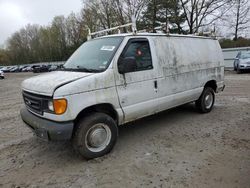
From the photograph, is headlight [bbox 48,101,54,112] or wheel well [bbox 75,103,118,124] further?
wheel well [bbox 75,103,118,124]

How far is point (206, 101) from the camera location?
6332mm

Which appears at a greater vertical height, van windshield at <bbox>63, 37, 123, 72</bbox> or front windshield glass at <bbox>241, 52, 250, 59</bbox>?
van windshield at <bbox>63, 37, 123, 72</bbox>

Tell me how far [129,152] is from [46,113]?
1.65 meters

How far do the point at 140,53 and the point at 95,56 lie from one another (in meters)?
0.90

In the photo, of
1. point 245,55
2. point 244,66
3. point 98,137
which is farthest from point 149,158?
point 245,55

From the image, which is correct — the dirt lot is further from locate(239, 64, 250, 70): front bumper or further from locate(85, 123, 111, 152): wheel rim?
locate(239, 64, 250, 70): front bumper

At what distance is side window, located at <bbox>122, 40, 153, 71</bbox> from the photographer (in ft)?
14.2

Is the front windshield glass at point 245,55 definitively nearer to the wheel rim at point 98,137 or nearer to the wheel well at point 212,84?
the wheel well at point 212,84

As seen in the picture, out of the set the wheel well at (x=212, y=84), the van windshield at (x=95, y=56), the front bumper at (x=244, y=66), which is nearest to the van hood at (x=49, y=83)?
the van windshield at (x=95, y=56)

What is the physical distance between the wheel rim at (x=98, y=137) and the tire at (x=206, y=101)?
321cm

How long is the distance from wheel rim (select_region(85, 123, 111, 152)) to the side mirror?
104 centimetres

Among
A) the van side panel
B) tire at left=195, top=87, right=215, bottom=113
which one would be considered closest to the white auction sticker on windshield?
the van side panel

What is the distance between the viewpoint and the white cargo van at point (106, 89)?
11.6 ft

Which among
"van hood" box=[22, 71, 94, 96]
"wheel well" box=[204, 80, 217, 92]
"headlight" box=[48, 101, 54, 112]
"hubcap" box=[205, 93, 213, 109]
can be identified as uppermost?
"van hood" box=[22, 71, 94, 96]
